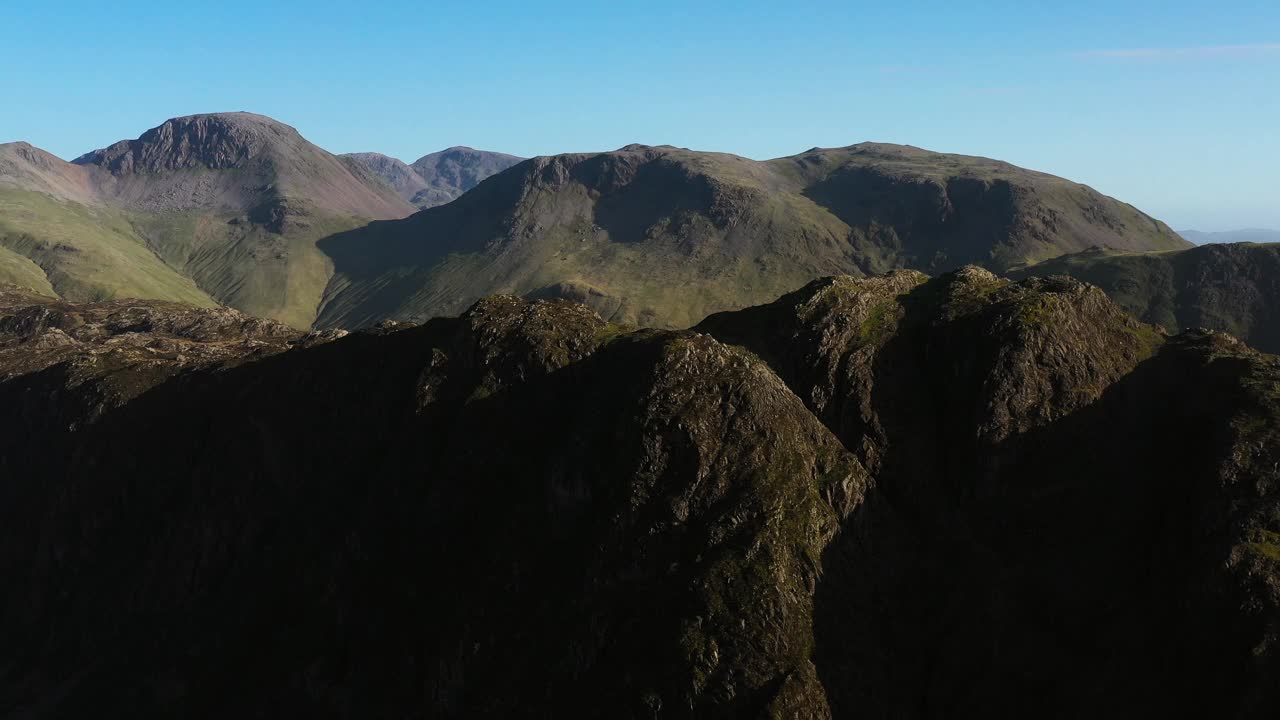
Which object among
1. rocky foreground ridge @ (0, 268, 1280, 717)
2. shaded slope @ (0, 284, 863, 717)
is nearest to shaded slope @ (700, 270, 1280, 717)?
rocky foreground ridge @ (0, 268, 1280, 717)

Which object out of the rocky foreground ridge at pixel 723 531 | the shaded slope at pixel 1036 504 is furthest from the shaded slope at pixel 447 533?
the shaded slope at pixel 1036 504

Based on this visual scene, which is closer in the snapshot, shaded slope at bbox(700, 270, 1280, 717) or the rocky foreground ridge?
shaded slope at bbox(700, 270, 1280, 717)

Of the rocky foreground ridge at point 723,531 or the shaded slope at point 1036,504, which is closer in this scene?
the shaded slope at point 1036,504

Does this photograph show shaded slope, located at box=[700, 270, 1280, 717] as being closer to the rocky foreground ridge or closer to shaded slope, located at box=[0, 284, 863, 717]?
the rocky foreground ridge

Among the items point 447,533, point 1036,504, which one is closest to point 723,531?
point 1036,504

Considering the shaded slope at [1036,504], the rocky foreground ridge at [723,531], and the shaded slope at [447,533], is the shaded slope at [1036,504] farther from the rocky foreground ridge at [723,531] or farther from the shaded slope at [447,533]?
the shaded slope at [447,533]

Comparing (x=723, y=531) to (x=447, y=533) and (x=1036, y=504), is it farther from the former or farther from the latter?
(x=447, y=533)

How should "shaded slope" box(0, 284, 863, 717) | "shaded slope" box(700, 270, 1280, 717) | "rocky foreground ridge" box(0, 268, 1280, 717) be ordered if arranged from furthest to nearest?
"shaded slope" box(0, 284, 863, 717) < "rocky foreground ridge" box(0, 268, 1280, 717) < "shaded slope" box(700, 270, 1280, 717)

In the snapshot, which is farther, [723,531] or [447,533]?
[447,533]

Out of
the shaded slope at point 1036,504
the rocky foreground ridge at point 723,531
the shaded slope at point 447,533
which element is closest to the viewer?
the shaded slope at point 1036,504

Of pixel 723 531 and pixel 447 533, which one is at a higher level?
pixel 723 531
